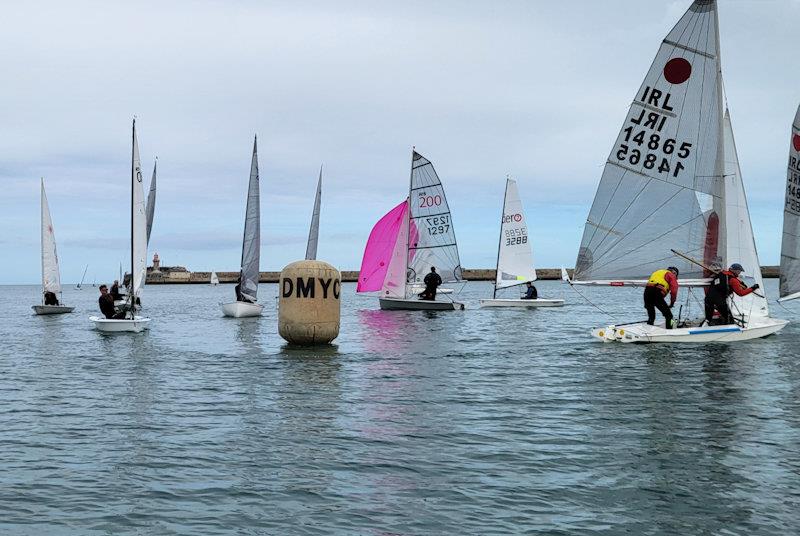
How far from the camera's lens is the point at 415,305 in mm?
42375

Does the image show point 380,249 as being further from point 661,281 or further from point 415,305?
point 661,281

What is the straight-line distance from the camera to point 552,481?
9.16 metres

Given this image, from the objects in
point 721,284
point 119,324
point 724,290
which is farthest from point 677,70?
point 119,324

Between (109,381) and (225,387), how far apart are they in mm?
3054

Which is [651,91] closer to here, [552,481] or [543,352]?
[543,352]

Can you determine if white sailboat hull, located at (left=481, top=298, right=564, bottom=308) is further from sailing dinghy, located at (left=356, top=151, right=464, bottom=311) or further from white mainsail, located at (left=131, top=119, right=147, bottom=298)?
white mainsail, located at (left=131, top=119, right=147, bottom=298)

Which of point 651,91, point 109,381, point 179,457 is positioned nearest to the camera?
point 179,457

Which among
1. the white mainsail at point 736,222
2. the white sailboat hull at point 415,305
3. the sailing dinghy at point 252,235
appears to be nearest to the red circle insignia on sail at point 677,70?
the white mainsail at point 736,222

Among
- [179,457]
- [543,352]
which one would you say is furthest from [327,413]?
[543,352]

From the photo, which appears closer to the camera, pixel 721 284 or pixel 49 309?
pixel 721 284

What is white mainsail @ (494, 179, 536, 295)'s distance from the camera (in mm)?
49031

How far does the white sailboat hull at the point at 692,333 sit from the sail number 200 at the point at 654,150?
4.47m

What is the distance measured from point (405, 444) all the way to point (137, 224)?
2225 centimetres

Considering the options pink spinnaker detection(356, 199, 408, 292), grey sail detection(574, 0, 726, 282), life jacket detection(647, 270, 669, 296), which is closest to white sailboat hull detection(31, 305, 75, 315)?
pink spinnaker detection(356, 199, 408, 292)
